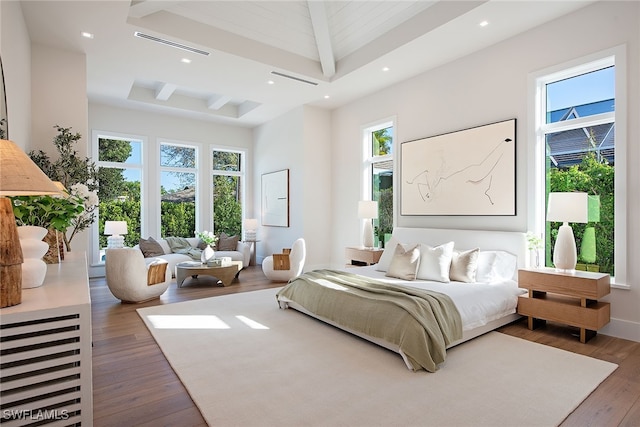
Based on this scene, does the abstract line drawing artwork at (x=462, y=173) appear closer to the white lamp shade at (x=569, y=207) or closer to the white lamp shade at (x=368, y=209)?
the white lamp shade at (x=368, y=209)

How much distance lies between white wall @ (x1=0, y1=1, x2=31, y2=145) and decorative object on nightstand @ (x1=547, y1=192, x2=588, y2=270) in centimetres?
497

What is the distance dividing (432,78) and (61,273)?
5049mm

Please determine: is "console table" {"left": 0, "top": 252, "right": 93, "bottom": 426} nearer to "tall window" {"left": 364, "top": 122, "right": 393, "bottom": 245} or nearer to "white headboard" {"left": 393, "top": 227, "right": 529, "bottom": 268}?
"white headboard" {"left": 393, "top": 227, "right": 529, "bottom": 268}

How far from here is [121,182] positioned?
706 cm

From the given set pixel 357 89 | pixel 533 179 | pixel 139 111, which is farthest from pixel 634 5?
pixel 139 111

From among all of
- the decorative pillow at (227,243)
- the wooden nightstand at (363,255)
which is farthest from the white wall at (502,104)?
the decorative pillow at (227,243)

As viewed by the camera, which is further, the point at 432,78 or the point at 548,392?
the point at 432,78

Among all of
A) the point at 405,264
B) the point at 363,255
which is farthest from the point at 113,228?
the point at 405,264

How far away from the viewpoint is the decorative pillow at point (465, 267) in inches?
154

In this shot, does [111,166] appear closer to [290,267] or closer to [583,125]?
[290,267]

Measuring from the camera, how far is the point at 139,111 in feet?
23.6

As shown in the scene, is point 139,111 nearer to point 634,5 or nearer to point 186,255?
point 186,255

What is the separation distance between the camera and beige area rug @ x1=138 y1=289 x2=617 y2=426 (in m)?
2.07

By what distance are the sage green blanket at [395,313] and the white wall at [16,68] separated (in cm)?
330
